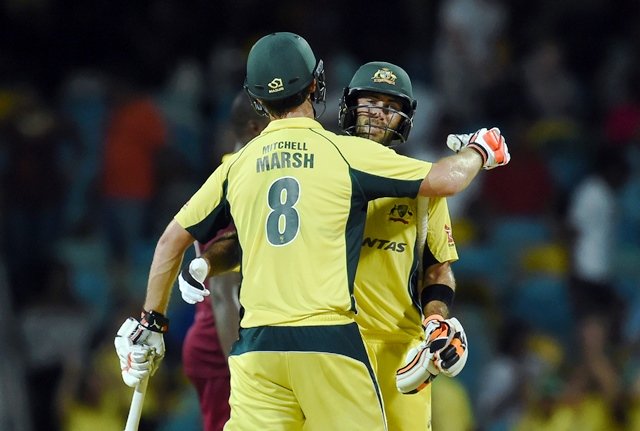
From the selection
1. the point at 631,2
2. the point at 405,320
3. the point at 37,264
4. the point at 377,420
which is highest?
the point at 631,2

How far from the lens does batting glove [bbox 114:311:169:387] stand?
5.30 meters

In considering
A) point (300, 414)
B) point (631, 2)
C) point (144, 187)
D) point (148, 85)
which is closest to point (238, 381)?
point (300, 414)

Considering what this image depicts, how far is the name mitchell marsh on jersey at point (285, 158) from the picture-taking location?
196 inches

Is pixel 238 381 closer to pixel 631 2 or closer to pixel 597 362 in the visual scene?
pixel 597 362

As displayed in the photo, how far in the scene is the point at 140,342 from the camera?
17.4ft

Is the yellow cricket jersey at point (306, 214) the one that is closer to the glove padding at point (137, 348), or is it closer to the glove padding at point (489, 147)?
the glove padding at point (489, 147)

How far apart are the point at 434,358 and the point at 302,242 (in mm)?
641

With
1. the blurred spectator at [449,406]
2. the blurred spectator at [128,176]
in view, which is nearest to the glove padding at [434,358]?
the blurred spectator at [449,406]

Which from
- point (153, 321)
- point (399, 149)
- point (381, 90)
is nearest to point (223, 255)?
point (153, 321)

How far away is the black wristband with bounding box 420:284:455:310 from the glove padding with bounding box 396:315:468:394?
339 millimetres

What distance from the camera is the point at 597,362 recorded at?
906 centimetres

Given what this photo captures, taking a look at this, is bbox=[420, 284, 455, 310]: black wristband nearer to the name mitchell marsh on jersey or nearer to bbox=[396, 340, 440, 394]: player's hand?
bbox=[396, 340, 440, 394]: player's hand

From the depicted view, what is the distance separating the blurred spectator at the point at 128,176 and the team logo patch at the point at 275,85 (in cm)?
577

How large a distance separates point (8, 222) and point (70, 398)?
2115 mm
